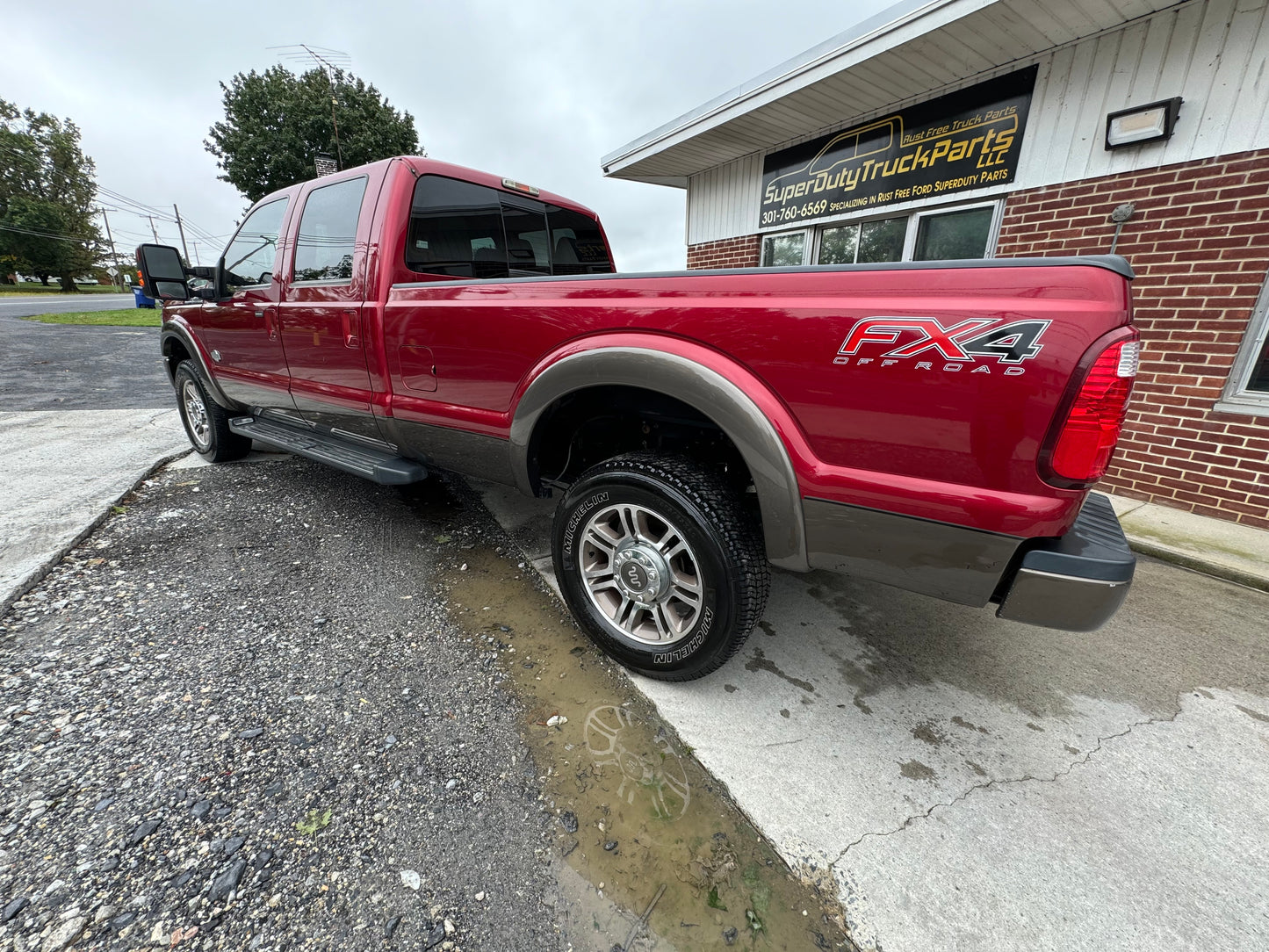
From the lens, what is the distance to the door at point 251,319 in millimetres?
3410

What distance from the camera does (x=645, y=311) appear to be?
186 centimetres

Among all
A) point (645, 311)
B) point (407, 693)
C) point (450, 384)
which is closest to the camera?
point (645, 311)

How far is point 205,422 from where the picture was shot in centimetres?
453

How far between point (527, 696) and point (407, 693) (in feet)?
1.51

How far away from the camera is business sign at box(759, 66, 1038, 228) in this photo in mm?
4297

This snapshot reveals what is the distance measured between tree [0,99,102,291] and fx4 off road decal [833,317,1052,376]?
223 ft

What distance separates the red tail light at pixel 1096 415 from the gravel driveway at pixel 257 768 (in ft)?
5.59

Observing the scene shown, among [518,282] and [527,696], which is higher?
[518,282]

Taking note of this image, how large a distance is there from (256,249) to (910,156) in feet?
17.9

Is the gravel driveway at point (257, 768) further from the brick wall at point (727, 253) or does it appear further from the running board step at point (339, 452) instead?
the brick wall at point (727, 253)

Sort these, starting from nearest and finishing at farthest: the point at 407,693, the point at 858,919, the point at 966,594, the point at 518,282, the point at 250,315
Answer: the point at 858,919
the point at 966,594
the point at 407,693
the point at 518,282
the point at 250,315

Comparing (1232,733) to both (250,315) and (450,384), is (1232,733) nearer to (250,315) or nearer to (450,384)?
(450,384)

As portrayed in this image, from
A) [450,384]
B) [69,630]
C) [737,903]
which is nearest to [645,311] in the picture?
[450,384]

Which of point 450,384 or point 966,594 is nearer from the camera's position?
point 966,594
